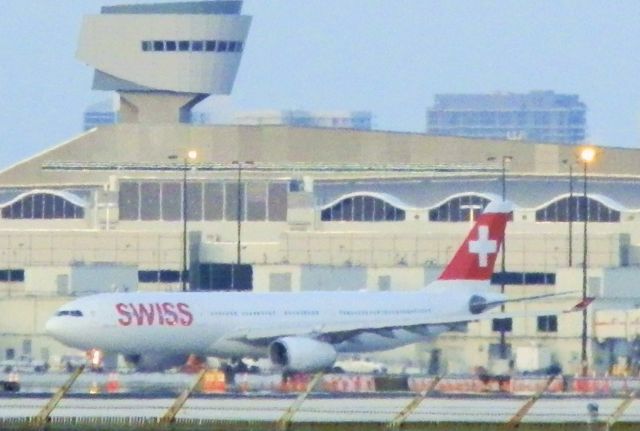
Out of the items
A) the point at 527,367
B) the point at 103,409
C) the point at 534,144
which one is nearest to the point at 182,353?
the point at 527,367

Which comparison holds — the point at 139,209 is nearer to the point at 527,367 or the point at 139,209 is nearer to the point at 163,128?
the point at 163,128

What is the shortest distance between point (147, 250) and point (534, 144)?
35.2 meters

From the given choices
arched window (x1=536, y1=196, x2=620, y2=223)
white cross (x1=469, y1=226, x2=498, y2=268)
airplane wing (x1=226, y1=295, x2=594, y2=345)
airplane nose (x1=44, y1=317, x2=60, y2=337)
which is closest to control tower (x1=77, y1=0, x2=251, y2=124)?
arched window (x1=536, y1=196, x2=620, y2=223)

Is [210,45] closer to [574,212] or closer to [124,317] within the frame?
[574,212]

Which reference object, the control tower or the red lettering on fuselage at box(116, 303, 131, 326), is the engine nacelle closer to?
the red lettering on fuselage at box(116, 303, 131, 326)

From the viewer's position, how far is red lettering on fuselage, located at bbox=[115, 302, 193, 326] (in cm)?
8100

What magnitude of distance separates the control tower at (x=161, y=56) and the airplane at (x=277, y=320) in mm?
77090

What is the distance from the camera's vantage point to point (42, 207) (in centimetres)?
13950

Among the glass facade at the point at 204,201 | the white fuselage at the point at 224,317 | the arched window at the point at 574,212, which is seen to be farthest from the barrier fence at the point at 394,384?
the glass facade at the point at 204,201

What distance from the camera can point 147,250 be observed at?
406ft

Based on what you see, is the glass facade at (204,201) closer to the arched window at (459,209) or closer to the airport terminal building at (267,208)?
the airport terminal building at (267,208)

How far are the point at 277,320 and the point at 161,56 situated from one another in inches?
3310

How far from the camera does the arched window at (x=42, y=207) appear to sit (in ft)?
455

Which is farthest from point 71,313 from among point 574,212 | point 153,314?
point 574,212
